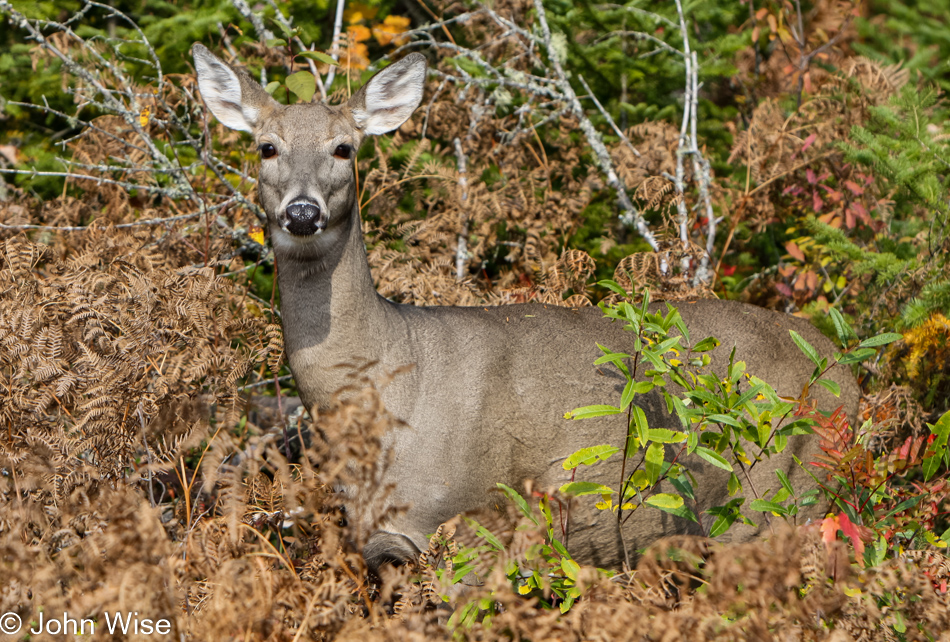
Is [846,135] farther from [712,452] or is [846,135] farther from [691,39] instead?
[712,452]

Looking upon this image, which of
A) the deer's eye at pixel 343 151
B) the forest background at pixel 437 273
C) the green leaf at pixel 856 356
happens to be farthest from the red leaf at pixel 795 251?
the deer's eye at pixel 343 151

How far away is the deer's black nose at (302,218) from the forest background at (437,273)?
3.02ft

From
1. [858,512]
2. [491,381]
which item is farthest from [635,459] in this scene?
[858,512]

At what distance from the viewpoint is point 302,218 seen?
12.4 feet

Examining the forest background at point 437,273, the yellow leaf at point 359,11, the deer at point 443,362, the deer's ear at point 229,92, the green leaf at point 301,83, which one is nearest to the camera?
the forest background at point 437,273

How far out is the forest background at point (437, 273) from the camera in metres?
3.03

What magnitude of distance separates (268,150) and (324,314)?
86 cm

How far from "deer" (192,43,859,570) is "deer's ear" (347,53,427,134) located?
0.02 meters

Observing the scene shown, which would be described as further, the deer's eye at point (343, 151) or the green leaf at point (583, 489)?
the deer's eye at point (343, 151)

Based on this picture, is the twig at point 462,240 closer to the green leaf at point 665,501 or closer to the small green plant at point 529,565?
the small green plant at point 529,565

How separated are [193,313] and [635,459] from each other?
237cm

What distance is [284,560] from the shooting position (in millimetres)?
3178

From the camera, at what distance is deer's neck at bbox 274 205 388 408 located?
4047 mm

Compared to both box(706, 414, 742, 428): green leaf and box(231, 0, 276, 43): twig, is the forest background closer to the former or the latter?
box(231, 0, 276, 43): twig
